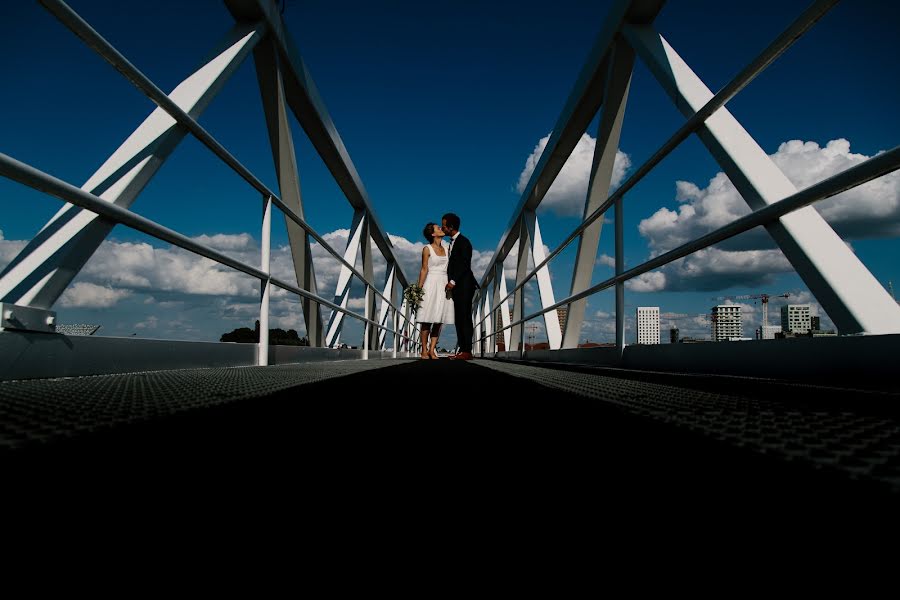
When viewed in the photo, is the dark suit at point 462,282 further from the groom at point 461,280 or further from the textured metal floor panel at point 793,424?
the textured metal floor panel at point 793,424

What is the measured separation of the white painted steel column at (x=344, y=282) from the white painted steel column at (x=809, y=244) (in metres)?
2.92

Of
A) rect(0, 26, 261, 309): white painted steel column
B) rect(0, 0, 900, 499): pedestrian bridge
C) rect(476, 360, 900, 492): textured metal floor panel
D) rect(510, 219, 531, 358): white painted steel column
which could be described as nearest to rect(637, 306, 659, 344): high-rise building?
rect(0, 0, 900, 499): pedestrian bridge

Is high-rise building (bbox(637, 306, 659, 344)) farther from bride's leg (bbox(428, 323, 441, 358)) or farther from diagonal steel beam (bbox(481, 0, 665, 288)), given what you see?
bride's leg (bbox(428, 323, 441, 358))

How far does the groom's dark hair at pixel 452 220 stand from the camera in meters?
5.45

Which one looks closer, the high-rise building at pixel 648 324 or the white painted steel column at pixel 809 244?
the white painted steel column at pixel 809 244

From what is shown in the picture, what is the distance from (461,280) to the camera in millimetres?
5402

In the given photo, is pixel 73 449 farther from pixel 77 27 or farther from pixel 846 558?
pixel 77 27

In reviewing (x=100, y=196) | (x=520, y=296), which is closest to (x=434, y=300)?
(x=520, y=296)

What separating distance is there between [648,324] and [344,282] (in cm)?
383

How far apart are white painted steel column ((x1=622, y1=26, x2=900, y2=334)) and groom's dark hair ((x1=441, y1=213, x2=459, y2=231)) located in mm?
3415

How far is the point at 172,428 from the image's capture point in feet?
2.09

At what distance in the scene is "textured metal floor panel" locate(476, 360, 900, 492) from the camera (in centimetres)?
47

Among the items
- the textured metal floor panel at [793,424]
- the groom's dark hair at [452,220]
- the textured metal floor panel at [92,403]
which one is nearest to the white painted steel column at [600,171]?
the groom's dark hair at [452,220]

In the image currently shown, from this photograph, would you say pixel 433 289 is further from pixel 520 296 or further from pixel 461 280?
pixel 520 296
